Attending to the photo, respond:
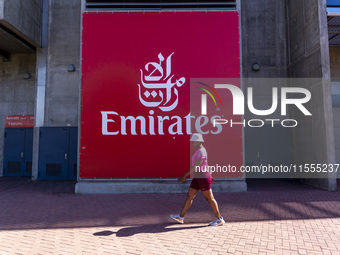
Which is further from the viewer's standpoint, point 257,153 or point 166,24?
point 257,153

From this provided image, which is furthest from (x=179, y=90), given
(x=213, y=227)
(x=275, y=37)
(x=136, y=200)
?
(x=275, y=37)

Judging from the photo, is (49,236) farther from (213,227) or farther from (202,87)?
(202,87)

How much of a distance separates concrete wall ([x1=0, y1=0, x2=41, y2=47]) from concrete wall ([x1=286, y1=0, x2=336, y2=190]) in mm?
12329

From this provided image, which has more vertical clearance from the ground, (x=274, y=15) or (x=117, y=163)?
(x=274, y=15)

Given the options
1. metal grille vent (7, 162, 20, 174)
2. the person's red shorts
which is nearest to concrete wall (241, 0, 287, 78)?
the person's red shorts

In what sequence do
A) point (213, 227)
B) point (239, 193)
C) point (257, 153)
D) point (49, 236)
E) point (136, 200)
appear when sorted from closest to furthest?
point (49, 236) → point (213, 227) → point (136, 200) → point (239, 193) → point (257, 153)

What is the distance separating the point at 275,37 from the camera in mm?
12883

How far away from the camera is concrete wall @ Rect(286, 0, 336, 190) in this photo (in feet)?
30.5

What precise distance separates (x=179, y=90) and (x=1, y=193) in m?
7.36

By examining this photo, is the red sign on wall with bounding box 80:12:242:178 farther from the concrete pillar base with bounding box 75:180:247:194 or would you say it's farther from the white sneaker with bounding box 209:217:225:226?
the white sneaker with bounding box 209:217:225:226

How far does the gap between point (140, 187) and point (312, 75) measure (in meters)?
8.24

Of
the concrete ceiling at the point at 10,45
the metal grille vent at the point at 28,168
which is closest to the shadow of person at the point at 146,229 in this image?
the metal grille vent at the point at 28,168

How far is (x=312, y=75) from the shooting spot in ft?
33.4

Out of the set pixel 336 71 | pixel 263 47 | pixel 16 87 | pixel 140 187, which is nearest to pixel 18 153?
pixel 16 87
